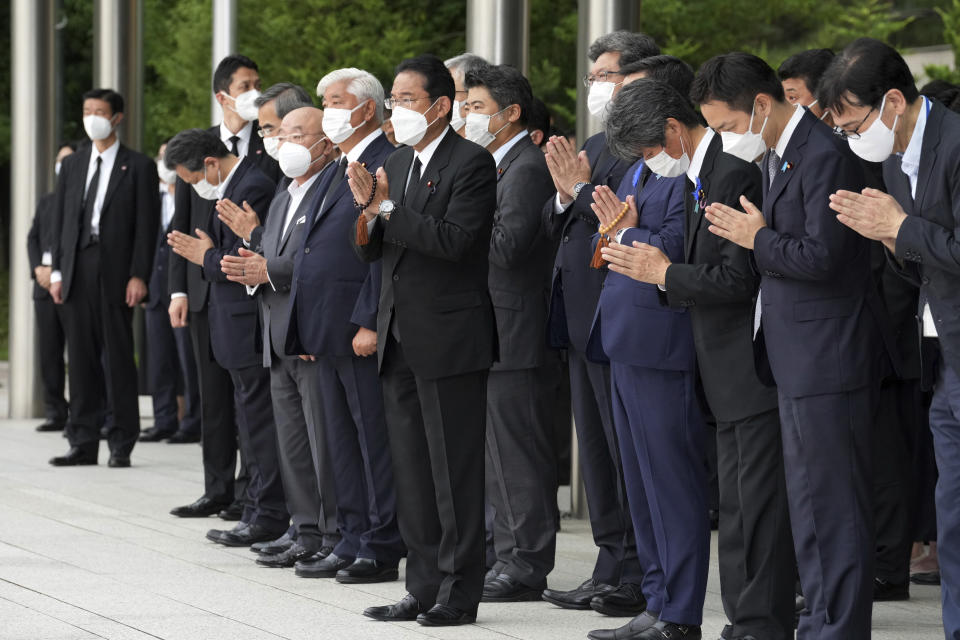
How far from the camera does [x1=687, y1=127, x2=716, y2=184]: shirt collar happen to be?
5.30 m

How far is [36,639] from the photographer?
554 centimetres

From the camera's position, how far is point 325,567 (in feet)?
22.3

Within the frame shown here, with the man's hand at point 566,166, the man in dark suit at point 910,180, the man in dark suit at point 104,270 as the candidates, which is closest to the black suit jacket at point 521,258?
the man's hand at point 566,166

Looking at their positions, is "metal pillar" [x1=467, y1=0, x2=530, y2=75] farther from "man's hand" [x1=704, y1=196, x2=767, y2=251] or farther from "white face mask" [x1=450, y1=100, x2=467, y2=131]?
"man's hand" [x1=704, y1=196, x2=767, y2=251]

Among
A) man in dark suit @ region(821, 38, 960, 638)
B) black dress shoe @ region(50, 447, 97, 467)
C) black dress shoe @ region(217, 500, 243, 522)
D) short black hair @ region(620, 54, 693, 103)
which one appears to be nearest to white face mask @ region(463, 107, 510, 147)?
short black hair @ region(620, 54, 693, 103)

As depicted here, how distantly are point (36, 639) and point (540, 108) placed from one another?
3328 mm

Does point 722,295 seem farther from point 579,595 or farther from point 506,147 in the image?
point 506,147

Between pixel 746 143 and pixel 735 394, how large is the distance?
0.79 metres

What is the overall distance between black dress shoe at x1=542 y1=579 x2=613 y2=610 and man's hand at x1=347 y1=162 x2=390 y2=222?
5.40 feet

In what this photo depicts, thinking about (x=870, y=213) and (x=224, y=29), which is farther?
(x=224, y=29)

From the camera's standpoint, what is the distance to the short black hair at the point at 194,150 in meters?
7.95

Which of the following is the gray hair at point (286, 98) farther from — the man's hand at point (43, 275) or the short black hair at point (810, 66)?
the man's hand at point (43, 275)

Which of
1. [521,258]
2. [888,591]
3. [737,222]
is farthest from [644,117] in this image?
[888,591]

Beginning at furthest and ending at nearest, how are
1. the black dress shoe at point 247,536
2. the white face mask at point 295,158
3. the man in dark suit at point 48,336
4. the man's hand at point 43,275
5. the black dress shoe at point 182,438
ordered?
the man in dark suit at point 48,336 < the black dress shoe at point 182,438 < the man's hand at point 43,275 < the black dress shoe at point 247,536 < the white face mask at point 295,158
